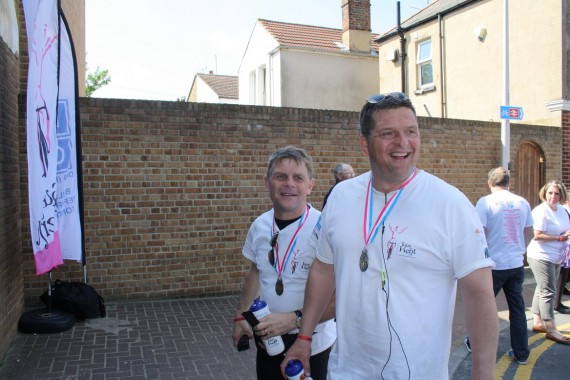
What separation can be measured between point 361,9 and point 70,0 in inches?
415

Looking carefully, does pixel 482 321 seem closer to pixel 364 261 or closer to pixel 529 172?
pixel 364 261

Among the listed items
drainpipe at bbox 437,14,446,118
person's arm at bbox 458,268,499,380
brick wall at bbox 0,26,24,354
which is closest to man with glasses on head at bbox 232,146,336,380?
person's arm at bbox 458,268,499,380

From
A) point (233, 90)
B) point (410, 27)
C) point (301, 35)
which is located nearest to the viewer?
point (410, 27)

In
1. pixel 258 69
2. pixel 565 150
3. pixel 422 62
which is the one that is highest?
pixel 258 69

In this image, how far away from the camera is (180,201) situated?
7035mm

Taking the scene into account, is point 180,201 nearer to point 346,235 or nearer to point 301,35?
point 346,235

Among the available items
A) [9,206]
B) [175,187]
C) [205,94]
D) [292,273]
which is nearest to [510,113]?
[175,187]

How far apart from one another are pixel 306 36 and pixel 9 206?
15.2m

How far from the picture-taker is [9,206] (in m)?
5.53

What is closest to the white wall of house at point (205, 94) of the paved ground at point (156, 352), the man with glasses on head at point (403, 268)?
the paved ground at point (156, 352)

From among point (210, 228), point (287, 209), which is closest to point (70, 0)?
point (210, 228)

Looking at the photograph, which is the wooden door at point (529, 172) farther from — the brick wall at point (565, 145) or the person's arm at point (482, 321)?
the person's arm at point (482, 321)

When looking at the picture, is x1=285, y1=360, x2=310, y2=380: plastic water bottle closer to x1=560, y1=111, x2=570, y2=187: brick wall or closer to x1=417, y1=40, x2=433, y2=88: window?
x1=560, y1=111, x2=570, y2=187: brick wall

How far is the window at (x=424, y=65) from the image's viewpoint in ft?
51.2
